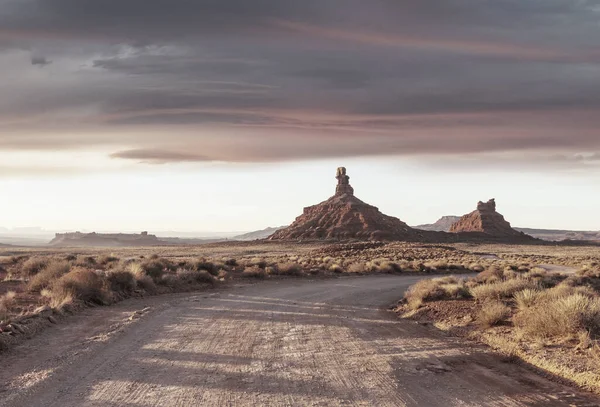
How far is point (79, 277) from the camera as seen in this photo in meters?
19.9

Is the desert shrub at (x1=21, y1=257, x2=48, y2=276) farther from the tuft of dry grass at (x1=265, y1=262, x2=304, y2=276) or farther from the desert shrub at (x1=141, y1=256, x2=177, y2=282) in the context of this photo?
the tuft of dry grass at (x1=265, y1=262, x2=304, y2=276)

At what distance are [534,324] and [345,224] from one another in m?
149

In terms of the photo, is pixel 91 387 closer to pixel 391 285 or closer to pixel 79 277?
pixel 79 277

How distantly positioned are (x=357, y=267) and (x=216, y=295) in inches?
805

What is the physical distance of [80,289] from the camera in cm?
1908

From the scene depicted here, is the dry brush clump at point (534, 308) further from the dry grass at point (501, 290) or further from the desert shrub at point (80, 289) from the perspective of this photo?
the desert shrub at point (80, 289)

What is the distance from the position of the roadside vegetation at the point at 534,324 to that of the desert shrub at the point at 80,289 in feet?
36.7

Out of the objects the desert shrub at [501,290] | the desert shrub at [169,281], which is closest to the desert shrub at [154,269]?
the desert shrub at [169,281]

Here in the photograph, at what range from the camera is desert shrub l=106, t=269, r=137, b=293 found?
22719 mm

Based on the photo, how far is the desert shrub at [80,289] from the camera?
18594 mm

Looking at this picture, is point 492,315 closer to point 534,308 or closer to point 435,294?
point 534,308

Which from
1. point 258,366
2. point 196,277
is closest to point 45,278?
point 196,277

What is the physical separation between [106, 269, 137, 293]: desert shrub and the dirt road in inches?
241

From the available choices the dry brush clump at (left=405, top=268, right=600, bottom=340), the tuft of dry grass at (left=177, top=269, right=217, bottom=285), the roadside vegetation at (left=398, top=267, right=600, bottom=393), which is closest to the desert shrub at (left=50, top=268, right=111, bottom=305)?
the tuft of dry grass at (left=177, top=269, right=217, bottom=285)
